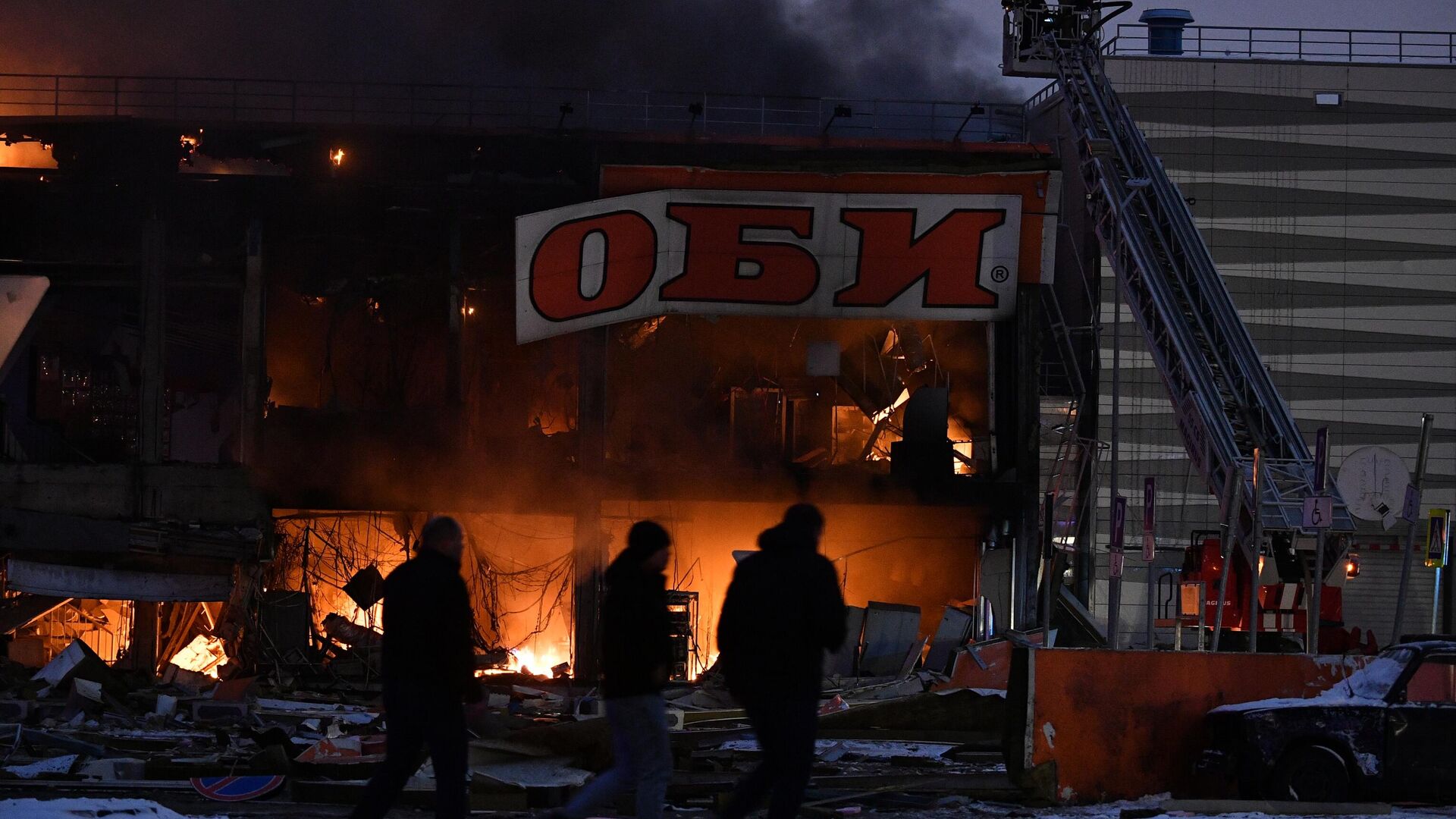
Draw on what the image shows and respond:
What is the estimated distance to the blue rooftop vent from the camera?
48375 millimetres

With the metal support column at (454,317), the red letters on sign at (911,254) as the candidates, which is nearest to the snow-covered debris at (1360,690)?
the red letters on sign at (911,254)

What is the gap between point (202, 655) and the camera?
30.0m

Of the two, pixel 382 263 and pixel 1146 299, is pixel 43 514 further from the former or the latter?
pixel 1146 299

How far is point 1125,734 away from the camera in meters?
12.3

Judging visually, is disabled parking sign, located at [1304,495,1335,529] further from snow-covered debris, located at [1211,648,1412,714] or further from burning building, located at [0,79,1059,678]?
burning building, located at [0,79,1059,678]

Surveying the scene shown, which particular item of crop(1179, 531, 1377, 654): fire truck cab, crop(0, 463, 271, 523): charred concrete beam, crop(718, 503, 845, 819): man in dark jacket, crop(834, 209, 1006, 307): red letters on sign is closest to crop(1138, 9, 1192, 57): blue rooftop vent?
crop(834, 209, 1006, 307): red letters on sign

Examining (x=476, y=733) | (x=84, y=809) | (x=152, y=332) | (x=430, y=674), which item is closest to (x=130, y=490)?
(x=152, y=332)

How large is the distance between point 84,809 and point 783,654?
4.22 meters

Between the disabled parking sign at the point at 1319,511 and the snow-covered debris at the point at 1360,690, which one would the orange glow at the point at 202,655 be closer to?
the disabled parking sign at the point at 1319,511

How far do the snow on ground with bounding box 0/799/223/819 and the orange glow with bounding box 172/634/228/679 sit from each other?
21.3 meters

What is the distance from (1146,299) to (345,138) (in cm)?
1561

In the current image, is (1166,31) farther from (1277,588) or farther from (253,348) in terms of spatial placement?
(253,348)

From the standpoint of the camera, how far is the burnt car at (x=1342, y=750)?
12102 mm

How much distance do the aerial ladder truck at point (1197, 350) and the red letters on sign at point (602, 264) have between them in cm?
858
